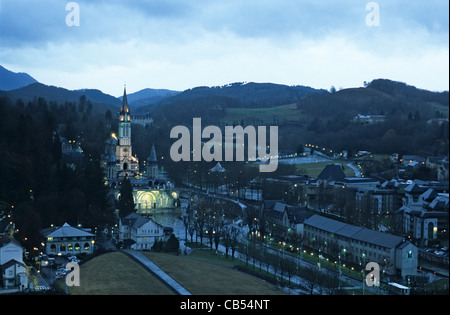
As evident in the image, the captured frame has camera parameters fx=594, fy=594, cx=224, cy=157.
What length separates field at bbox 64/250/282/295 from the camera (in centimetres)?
1062

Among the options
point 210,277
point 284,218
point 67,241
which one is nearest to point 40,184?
point 67,241

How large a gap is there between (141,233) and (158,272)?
5565 mm

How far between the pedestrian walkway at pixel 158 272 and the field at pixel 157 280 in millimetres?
110

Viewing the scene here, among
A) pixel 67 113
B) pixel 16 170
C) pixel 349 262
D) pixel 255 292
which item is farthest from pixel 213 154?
pixel 255 292

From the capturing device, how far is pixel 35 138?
812 inches

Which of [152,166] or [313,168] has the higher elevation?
[152,166]

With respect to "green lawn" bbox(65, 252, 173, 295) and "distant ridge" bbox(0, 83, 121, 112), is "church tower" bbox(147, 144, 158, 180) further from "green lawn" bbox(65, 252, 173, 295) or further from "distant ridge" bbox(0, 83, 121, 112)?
"green lawn" bbox(65, 252, 173, 295)

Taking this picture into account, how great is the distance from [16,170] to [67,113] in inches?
698

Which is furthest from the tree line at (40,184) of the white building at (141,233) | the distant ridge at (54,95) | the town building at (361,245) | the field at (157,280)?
the distant ridge at (54,95)

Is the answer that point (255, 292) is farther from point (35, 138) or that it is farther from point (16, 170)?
point (35, 138)

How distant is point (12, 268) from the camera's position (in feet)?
38.9

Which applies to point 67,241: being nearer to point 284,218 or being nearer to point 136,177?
point 284,218

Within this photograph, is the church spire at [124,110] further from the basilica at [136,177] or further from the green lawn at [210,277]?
the green lawn at [210,277]

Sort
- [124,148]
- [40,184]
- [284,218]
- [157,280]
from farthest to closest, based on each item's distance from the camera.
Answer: [124,148] → [284,218] → [40,184] → [157,280]
